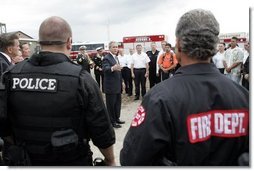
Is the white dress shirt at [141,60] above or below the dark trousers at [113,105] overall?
above

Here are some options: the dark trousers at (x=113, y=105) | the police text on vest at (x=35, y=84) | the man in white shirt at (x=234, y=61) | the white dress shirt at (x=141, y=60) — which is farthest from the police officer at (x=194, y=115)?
the white dress shirt at (x=141, y=60)

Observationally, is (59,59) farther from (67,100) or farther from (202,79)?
(202,79)

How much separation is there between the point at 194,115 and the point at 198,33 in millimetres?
422

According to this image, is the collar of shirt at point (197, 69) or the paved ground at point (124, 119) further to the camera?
the paved ground at point (124, 119)

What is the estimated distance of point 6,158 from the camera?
95.5 inches

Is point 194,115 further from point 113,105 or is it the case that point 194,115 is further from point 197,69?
point 113,105

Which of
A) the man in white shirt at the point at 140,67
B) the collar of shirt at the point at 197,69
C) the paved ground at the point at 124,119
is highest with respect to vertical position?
the collar of shirt at the point at 197,69

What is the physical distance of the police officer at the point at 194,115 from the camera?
1491mm

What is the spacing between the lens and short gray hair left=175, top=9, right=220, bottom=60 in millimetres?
1573

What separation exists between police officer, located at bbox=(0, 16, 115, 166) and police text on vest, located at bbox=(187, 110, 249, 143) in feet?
2.81

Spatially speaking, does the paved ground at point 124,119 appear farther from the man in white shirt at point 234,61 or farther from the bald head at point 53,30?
the man in white shirt at point 234,61

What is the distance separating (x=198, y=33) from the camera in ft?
5.15

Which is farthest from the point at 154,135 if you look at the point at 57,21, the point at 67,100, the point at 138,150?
the point at 57,21

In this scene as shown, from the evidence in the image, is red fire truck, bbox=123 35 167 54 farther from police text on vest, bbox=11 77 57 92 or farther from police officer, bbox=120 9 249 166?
police officer, bbox=120 9 249 166
